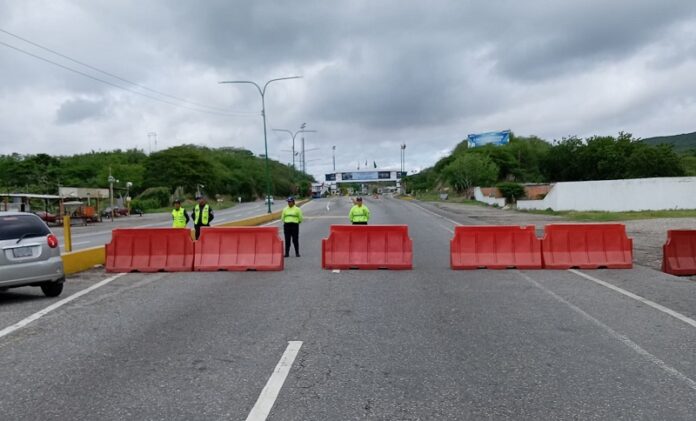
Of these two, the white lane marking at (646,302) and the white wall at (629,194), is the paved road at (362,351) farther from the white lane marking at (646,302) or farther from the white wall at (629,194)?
the white wall at (629,194)

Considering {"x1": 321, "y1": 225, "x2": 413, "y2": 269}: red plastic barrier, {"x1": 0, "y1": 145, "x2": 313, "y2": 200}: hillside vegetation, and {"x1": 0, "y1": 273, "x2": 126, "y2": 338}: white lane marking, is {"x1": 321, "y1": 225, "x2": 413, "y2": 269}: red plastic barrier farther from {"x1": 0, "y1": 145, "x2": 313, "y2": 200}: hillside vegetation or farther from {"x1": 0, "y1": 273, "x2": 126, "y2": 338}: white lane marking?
{"x1": 0, "y1": 145, "x2": 313, "y2": 200}: hillside vegetation

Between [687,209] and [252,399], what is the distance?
131 feet

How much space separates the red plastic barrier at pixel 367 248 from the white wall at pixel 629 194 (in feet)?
103

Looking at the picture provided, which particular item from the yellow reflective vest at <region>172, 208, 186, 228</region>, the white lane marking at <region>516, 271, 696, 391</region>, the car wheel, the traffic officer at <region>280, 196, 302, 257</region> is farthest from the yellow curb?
the white lane marking at <region>516, 271, 696, 391</region>

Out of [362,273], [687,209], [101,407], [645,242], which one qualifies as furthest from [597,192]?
[101,407]

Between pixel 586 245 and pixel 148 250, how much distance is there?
9.42 m

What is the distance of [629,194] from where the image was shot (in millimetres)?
39125

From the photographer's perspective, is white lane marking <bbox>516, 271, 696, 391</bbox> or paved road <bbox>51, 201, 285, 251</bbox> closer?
white lane marking <bbox>516, 271, 696, 391</bbox>

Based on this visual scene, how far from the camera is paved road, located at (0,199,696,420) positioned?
14.9ft

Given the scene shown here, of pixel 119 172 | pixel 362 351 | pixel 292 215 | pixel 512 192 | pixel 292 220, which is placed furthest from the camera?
pixel 119 172

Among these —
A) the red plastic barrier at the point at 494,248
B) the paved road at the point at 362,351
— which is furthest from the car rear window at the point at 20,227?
the red plastic barrier at the point at 494,248

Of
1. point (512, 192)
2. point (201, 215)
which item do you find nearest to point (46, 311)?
point (201, 215)

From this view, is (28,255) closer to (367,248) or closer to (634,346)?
(367,248)

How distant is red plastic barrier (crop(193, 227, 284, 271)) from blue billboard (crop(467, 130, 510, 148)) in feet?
299
